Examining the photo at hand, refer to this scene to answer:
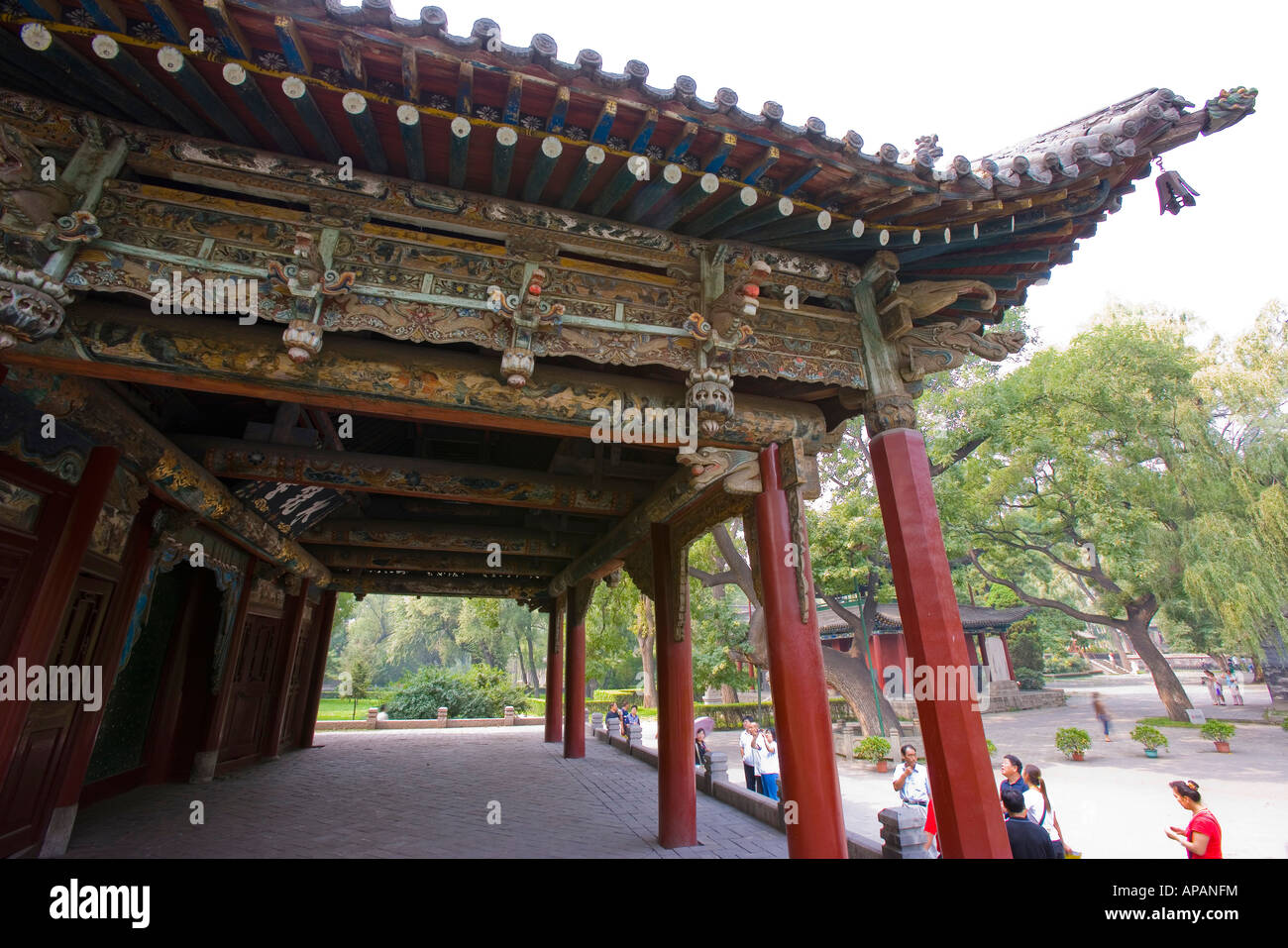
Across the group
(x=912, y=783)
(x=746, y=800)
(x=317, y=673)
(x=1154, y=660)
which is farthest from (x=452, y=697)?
(x=1154, y=660)

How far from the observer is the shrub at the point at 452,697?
24062 millimetres

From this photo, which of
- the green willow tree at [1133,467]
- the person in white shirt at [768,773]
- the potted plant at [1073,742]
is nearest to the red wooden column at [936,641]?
Answer: the person in white shirt at [768,773]

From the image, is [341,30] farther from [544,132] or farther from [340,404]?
[340,404]

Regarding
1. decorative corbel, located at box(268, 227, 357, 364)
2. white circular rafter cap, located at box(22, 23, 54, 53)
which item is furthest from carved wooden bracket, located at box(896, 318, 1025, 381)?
white circular rafter cap, located at box(22, 23, 54, 53)

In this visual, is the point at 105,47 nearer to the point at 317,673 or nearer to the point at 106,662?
the point at 106,662

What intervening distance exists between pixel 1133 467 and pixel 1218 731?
7.57 metres

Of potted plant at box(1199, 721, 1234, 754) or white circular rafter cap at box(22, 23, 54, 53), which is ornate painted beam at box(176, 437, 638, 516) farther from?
potted plant at box(1199, 721, 1234, 754)

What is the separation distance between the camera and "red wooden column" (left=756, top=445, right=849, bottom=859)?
14.1 ft

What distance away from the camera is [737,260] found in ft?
14.8

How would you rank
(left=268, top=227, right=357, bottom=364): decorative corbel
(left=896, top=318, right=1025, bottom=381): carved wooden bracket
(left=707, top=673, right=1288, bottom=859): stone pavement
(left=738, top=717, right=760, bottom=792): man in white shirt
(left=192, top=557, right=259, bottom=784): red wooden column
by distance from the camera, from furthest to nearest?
(left=738, top=717, right=760, bottom=792): man in white shirt, (left=192, top=557, right=259, bottom=784): red wooden column, (left=707, top=673, right=1288, bottom=859): stone pavement, (left=896, top=318, right=1025, bottom=381): carved wooden bracket, (left=268, top=227, right=357, bottom=364): decorative corbel

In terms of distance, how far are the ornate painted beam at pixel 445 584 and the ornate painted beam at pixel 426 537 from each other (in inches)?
187

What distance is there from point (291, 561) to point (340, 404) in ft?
23.9

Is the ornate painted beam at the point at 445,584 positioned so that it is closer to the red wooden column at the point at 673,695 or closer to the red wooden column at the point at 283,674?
the red wooden column at the point at 283,674

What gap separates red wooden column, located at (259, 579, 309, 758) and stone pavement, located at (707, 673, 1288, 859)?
9556 mm
